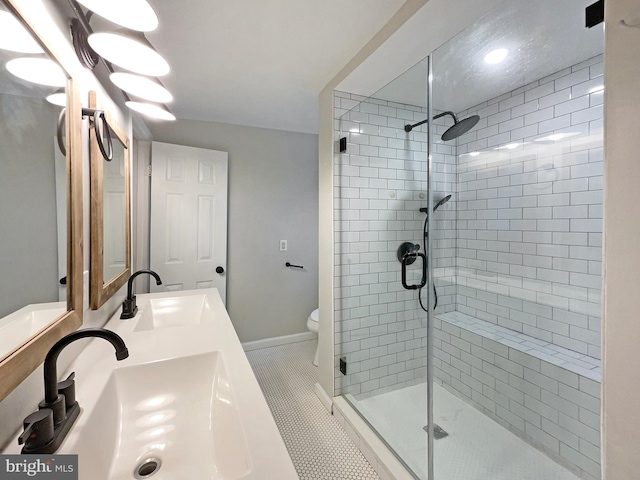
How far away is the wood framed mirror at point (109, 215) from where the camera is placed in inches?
42.0

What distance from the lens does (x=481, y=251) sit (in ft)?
6.73

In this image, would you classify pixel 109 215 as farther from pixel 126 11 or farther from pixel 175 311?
pixel 126 11

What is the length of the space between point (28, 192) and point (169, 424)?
0.74 metres

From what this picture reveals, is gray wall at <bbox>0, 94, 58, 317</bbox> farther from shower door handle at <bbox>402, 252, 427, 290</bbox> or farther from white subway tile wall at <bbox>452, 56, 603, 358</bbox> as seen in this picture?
white subway tile wall at <bbox>452, 56, 603, 358</bbox>

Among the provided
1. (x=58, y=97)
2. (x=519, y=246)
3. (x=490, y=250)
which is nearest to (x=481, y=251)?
(x=490, y=250)

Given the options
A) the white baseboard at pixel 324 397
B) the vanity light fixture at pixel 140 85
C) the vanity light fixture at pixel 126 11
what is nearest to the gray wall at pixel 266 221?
the white baseboard at pixel 324 397

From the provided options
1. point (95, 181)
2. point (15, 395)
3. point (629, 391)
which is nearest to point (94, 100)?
point (95, 181)

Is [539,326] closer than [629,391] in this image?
No

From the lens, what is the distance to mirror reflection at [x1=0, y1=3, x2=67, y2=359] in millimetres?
565

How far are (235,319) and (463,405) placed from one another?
2.14 metres

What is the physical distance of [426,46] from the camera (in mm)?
1445

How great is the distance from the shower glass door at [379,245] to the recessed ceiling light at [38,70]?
1456mm

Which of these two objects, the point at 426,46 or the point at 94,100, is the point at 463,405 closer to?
the point at 426,46

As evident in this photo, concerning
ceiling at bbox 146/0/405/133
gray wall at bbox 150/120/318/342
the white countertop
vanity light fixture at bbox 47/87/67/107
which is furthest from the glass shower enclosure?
vanity light fixture at bbox 47/87/67/107
